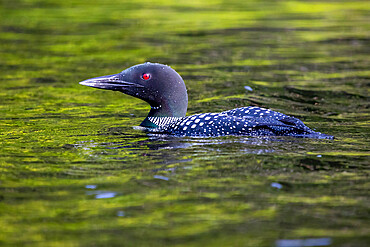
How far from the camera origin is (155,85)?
6289 mm

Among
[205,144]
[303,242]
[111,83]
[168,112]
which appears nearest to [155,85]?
[168,112]

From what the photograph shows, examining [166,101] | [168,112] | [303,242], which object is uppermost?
[166,101]

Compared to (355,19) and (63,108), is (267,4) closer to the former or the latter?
(355,19)

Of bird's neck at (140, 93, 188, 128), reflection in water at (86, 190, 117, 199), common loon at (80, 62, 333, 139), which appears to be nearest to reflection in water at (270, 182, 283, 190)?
reflection in water at (86, 190, 117, 199)

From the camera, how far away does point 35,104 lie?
8227 mm

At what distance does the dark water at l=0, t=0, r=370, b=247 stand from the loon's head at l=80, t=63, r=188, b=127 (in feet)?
1.24

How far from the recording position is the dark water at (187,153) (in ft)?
12.3

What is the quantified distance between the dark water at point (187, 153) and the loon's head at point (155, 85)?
1.24ft

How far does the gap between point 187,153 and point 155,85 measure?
3.90ft

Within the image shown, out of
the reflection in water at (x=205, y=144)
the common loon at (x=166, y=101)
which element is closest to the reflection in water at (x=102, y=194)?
the reflection in water at (x=205, y=144)

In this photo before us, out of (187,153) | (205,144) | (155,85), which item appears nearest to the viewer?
(187,153)

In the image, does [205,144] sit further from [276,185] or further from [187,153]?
[276,185]

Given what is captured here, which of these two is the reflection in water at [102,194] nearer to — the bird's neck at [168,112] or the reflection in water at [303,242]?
the reflection in water at [303,242]

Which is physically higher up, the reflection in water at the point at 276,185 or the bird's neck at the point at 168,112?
the bird's neck at the point at 168,112
